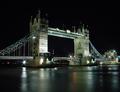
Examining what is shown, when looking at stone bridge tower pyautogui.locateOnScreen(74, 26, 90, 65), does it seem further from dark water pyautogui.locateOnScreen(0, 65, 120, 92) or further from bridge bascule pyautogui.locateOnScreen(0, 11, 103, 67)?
dark water pyautogui.locateOnScreen(0, 65, 120, 92)

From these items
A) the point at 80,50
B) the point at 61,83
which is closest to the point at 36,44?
the point at 80,50

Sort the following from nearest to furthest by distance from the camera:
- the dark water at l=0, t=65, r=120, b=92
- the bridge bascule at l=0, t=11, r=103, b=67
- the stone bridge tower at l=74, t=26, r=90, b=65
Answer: the dark water at l=0, t=65, r=120, b=92 < the bridge bascule at l=0, t=11, r=103, b=67 < the stone bridge tower at l=74, t=26, r=90, b=65

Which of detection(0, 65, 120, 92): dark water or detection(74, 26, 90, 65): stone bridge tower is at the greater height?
detection(74, 26, 90, 65): stone bridge tower

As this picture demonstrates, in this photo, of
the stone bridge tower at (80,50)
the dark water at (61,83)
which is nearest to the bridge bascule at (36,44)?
the stone bridge tower at (80,50)

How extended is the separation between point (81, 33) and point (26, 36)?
27005 mm

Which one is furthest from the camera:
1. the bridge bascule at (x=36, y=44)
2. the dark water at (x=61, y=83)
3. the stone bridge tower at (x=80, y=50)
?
the stone bridge tower at (x=80, y=50)

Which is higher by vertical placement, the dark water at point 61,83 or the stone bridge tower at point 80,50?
the stone bridge tower at point 80,50

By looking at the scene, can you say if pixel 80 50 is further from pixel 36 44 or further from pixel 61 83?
pixel 61 83

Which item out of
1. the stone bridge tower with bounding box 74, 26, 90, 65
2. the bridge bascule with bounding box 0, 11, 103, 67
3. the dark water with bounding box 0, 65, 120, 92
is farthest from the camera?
the stone bridge tower with bounding box 74, 26, 90, 65

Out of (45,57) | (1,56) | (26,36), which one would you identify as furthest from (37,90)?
(26,36)

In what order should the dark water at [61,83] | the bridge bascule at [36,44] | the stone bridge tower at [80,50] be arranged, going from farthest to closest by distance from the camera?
1. the stone bridge tower at [80,50]
2. the bridge bascule at [36,44]
3. the dark water at [61,83]

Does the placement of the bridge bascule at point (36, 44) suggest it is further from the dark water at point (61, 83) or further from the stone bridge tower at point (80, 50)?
the dark water at point (61, 83)

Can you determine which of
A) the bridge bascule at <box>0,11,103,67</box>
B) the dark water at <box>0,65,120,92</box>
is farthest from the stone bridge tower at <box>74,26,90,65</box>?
the dark water at <box>0,65,120,92</box>

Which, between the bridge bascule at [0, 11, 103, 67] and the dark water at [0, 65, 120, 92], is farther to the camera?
the bridge bascule at [0, 11, 103, 67]
